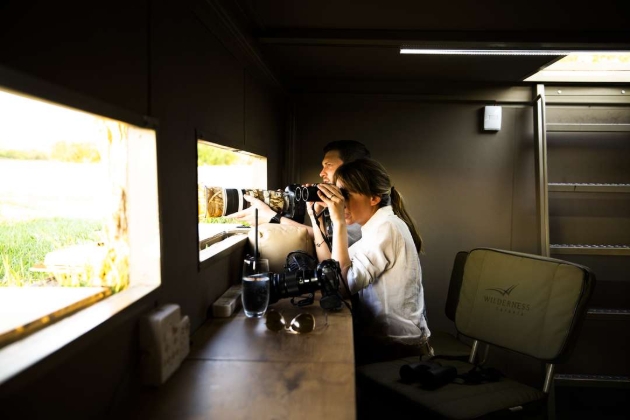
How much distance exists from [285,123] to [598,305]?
245 centimetres

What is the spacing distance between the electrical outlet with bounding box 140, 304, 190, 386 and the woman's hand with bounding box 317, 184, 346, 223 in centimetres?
89

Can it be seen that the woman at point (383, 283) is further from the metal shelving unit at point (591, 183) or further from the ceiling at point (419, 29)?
the metal shelving unit at point (591, 183)

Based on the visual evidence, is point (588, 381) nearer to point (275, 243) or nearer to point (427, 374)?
A: point (427, 374)

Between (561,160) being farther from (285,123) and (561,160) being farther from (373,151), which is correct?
(285,123)

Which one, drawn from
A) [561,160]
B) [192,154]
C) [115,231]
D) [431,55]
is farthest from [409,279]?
[561,160]

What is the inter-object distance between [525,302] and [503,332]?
14 centimetres

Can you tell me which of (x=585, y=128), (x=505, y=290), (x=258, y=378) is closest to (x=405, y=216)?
(x=505, y=290)

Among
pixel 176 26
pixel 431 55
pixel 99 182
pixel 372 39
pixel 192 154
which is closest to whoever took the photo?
pixel 99 182

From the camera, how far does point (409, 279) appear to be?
1.72m

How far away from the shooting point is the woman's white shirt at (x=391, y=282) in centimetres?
171

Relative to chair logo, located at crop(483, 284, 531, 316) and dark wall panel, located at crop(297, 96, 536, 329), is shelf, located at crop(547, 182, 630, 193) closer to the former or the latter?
dark wall panel, located at crop(297, 96, 536, 329)

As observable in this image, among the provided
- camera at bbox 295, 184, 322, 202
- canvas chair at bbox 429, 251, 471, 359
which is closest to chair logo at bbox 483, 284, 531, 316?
canvas chair at bbox 429, 251, 471, 359

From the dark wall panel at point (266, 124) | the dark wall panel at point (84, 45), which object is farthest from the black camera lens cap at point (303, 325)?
the dark wall panel at point (266, 124)

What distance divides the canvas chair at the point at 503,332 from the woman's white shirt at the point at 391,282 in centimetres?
12
